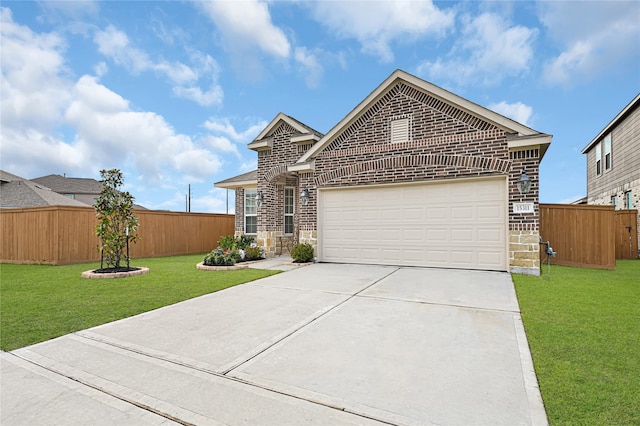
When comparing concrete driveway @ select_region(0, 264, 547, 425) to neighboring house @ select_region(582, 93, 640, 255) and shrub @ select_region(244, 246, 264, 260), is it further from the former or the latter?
neighboring house @ select_region(582, 93, 640, 255)

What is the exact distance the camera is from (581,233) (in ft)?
33.0

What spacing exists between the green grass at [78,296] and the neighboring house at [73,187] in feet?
81.3

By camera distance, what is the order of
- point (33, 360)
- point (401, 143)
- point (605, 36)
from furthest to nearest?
point (605, 36)
point (401, 143)
point (33, 360)

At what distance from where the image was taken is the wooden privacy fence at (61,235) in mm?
11172

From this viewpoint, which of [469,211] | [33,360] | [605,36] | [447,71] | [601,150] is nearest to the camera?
[33,360]

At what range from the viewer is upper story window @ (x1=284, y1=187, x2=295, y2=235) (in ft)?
44.7

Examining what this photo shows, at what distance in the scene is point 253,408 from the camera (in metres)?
2.45

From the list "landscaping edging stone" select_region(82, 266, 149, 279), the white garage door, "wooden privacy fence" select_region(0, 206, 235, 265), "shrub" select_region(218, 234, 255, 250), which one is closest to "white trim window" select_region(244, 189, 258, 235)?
"shrub" select_region(218, 234, 255, 250)

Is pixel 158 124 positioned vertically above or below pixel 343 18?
below

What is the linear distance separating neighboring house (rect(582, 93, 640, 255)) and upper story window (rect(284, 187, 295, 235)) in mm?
15356

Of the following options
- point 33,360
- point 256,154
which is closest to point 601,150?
point 256,154

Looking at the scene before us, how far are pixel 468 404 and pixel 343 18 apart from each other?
1135cm

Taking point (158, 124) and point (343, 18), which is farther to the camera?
point (158, 124)

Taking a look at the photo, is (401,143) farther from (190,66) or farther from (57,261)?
(57,261)
